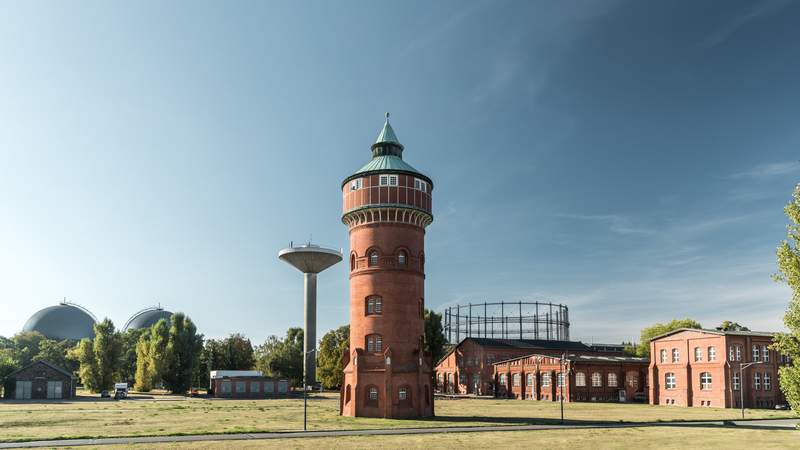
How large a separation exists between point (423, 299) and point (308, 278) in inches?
2335

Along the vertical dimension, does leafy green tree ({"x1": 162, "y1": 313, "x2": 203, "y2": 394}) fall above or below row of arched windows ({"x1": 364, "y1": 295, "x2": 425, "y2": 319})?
below

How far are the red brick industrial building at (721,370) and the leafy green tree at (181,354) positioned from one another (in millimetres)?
69582

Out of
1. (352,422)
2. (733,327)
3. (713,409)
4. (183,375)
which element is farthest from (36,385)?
(733,327)

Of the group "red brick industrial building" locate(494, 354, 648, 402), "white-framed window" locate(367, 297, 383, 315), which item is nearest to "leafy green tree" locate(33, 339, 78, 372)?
"red brick industrial building" locate(494, 354, 648, 402)

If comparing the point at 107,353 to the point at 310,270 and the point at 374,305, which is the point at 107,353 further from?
the point at 374,305

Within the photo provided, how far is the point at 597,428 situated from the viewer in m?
43.3

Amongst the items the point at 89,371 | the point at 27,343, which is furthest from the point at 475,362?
the point at 27,343

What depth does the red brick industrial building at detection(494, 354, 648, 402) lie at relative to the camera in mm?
83125

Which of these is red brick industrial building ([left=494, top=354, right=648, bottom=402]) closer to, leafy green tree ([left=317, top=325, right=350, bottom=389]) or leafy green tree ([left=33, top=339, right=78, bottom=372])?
leafy green tree ([left=317, top=325, right=350, bottom=389])

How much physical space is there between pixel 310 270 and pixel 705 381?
206ft

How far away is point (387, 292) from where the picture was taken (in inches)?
2040

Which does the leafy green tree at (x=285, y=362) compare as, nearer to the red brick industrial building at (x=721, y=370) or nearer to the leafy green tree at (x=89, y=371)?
the leafy green tree at (x=89, y=371)

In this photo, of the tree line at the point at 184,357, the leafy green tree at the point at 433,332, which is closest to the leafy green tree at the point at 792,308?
the tree line at the point at 184,357

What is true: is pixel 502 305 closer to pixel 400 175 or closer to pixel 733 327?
pixel 733 327
